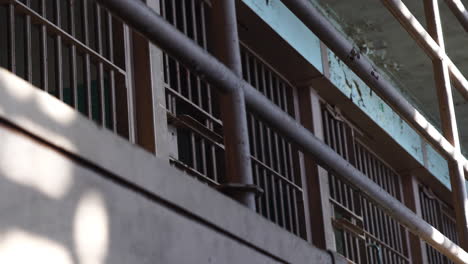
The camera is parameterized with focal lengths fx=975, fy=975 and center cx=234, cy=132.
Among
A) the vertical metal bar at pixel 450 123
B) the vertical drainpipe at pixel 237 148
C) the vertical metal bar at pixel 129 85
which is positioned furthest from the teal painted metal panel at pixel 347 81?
the vertical drainpipe at pixel 237 148

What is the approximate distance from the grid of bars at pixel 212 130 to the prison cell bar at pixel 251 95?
1.87 meters

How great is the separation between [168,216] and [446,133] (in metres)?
1.76

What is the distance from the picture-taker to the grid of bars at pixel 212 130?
15.2ft

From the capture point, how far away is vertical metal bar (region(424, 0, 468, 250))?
2748mm

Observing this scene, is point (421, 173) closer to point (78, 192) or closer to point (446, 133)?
point (446, 133)

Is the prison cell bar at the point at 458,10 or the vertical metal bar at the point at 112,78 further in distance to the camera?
the vertical metal bar at the point at 112,78

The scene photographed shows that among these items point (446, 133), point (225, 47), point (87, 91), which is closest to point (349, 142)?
point (87, 91)

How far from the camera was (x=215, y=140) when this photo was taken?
484cm

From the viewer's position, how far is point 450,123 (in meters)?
2.93

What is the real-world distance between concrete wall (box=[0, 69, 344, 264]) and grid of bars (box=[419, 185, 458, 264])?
6.82 meters

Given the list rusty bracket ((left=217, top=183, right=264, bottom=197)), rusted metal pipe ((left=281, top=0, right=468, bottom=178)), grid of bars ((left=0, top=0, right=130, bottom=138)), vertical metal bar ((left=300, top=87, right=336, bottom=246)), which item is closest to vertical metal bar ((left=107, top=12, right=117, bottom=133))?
grid of bars ((left=0, top=0, right=130, bottom=138))

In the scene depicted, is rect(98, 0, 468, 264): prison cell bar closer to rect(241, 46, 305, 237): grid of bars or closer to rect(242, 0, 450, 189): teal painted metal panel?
rect(242, 0, 450, 189): teal painted metal panel

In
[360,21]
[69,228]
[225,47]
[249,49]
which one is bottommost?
[69,228]

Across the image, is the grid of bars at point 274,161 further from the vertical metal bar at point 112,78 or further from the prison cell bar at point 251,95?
the prison cell bar at point 251,95
